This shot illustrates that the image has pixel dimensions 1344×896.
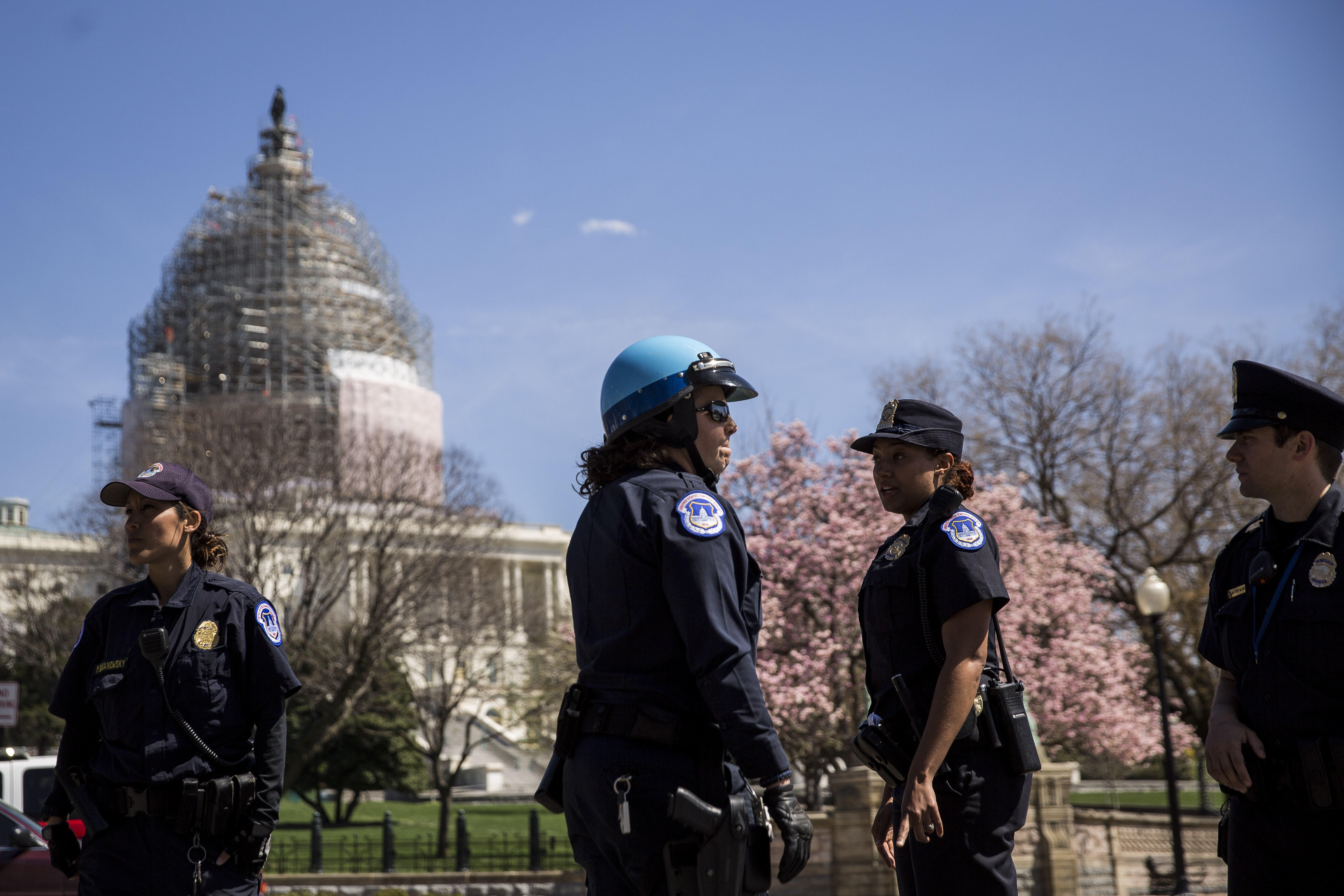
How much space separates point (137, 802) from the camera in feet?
15.1

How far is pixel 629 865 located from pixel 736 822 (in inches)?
12.1

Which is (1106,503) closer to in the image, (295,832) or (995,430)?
(995,430)

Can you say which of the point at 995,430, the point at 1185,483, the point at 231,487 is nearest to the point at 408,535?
the point at 231,487

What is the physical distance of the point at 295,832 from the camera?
3181cm

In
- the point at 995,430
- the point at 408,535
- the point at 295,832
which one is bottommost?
the point at 295,832

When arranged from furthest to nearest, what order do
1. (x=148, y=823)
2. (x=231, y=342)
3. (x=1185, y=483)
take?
(x=231, y=342)
(x=1185, y=483)
(x=148, y=823)

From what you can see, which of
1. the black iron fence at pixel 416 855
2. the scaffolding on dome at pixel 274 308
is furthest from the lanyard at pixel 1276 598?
the scaffolding on dome at pixel 274 308

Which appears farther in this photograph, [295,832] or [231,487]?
[295,832]

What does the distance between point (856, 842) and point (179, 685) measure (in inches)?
392

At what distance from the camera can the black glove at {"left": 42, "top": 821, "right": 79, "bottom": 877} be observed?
481 cm

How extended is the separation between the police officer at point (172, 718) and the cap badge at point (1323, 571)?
12.3ft

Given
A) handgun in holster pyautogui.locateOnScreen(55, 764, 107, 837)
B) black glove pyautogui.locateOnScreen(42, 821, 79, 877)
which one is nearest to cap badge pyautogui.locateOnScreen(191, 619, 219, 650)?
handgun in holster pyautogui.locateOnScreen(55, 764, 107, 837)

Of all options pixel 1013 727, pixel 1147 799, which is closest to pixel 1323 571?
pixel 1013 727

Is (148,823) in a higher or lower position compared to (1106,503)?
lower
